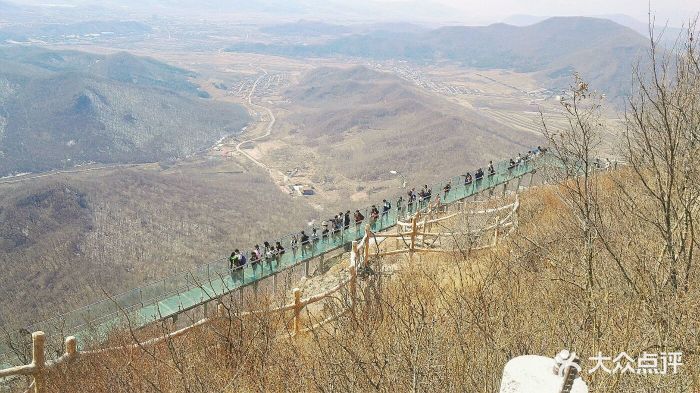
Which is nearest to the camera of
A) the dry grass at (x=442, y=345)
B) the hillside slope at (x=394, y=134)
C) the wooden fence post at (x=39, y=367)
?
the dry grass at (x=442, y=345)

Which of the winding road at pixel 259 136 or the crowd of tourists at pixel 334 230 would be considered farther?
the winding road at pixel 259 136

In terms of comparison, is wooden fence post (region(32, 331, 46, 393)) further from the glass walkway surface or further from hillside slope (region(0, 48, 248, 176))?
hillside slope (region(0, 48, 248, 176))

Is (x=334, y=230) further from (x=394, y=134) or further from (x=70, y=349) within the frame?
(x=394, y=134)

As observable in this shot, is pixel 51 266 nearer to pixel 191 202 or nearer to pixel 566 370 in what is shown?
pixel 191 202

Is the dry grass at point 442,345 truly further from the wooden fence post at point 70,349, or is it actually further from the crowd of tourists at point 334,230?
the crowd of tourists at point 334,230

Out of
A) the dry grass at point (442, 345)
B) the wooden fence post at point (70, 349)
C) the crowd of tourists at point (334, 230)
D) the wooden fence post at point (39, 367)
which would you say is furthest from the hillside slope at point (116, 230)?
the dry grass at point (442, 345)

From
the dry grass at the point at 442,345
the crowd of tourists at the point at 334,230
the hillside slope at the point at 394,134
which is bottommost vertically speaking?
the hillside slope at the point at 394,134
